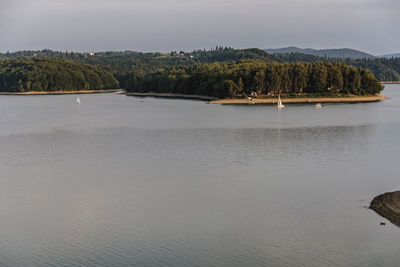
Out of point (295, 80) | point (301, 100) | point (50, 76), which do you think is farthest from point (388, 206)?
point (50, 76)

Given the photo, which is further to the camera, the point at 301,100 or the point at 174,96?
the point at 174,96

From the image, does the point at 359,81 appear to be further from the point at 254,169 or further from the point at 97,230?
the point at 97,230

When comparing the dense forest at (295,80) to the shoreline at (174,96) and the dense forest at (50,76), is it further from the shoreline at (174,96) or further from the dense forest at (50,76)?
the dense forest at (50,76)

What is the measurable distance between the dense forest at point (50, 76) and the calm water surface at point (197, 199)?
110428mm

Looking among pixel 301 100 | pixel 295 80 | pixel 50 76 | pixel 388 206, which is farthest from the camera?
pixel 50 76

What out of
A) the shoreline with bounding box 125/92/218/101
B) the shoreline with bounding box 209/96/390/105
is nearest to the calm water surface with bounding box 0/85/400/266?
the shoreline with bounding box 209/96/390/105

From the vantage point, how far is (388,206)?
22.5 meters

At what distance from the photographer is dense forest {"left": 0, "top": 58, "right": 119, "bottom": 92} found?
514 feet

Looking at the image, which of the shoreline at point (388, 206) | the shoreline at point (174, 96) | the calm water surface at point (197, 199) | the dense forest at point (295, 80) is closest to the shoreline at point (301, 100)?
the dense forest at point (295, 80)

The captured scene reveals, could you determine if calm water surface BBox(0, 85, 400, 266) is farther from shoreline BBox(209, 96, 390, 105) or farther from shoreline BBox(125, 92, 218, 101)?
shoreline BBox(125, 92, 218, 101)

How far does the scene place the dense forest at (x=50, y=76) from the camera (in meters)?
157

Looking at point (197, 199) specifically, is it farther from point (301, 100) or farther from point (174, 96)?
point (174, 96)

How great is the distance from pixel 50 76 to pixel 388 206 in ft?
483

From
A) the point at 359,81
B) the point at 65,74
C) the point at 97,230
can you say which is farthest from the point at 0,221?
the point at 65,74
